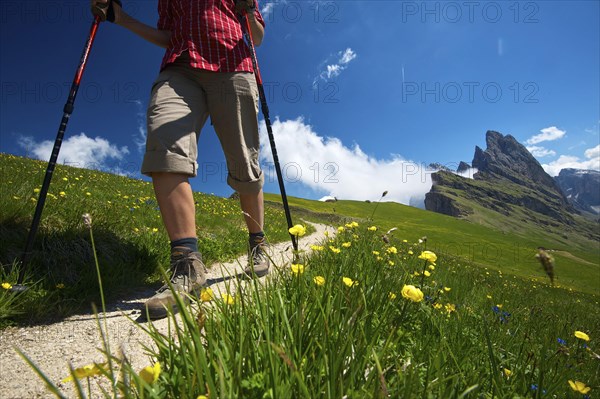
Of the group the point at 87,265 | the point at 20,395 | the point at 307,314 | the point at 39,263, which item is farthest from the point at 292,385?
the point at 39,263

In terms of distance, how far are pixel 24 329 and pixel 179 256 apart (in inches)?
50.8

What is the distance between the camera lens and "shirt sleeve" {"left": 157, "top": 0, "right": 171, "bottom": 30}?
4352 millimetres

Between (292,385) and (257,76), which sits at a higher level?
(257,76)

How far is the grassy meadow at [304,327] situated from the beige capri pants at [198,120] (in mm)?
1414

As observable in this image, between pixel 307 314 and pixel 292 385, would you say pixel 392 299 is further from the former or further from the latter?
pixel 292 385

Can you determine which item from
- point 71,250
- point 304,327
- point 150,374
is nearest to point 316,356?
point 304,327

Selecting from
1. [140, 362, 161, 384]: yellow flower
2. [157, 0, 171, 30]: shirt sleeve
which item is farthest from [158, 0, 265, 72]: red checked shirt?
[140, 362, 161, 384]: yellow flower

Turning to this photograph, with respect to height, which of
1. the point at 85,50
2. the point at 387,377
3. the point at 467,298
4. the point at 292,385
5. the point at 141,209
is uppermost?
the point at 85,50

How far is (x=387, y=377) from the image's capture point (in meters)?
1.58

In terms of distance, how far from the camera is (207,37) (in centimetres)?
386

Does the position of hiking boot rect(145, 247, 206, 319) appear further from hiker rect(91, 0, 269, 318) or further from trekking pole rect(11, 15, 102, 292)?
trekking pole rect(11, 15, 102, 292)

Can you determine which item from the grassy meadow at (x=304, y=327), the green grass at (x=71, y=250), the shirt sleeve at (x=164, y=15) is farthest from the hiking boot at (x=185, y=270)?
the shirt sleeve at (x=164, y=15)

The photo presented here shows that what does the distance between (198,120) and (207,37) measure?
3.25ft

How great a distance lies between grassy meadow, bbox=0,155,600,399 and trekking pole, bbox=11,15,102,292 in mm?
215
